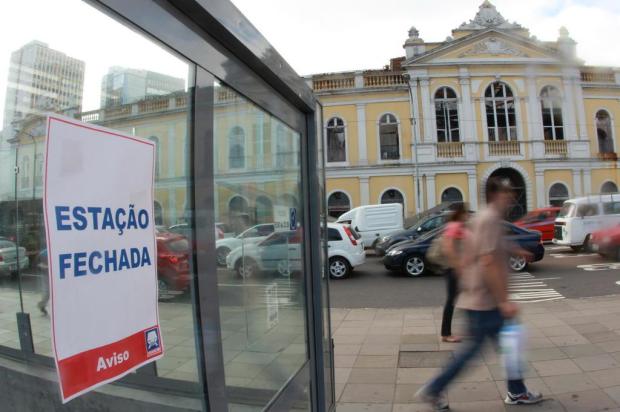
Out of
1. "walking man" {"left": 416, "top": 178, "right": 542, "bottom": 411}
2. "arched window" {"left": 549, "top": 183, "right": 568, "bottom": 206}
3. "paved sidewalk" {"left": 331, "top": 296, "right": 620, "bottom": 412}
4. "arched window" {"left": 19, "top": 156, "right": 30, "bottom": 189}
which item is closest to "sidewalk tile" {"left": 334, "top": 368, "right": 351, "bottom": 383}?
"paved sidewalk" {"left": 331, "top": 296, "right": 620, "bottom": 412}

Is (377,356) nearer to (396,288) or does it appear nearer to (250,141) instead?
(250,141)

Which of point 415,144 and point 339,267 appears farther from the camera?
point 415,144

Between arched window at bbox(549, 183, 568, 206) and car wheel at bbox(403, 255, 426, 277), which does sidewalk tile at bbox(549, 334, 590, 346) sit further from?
arched window at bbox(549, 183, 568, 206)

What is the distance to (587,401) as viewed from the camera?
11.4ft

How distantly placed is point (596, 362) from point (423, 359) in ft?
5.42

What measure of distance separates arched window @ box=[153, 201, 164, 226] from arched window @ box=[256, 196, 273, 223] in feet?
3.05

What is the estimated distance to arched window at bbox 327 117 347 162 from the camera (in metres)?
26.7

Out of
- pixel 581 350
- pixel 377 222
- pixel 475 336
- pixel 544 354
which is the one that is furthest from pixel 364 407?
pixel 377 222

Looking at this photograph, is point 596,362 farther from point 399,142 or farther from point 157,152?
point 399,142

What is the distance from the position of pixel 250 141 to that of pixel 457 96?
2582cm

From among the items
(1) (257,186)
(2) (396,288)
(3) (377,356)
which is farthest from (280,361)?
(2) (396,288)

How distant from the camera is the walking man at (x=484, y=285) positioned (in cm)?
312

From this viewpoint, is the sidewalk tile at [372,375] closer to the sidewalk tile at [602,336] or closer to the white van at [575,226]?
the sidewalk tile at [602,336]

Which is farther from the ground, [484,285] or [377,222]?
[377,222]
